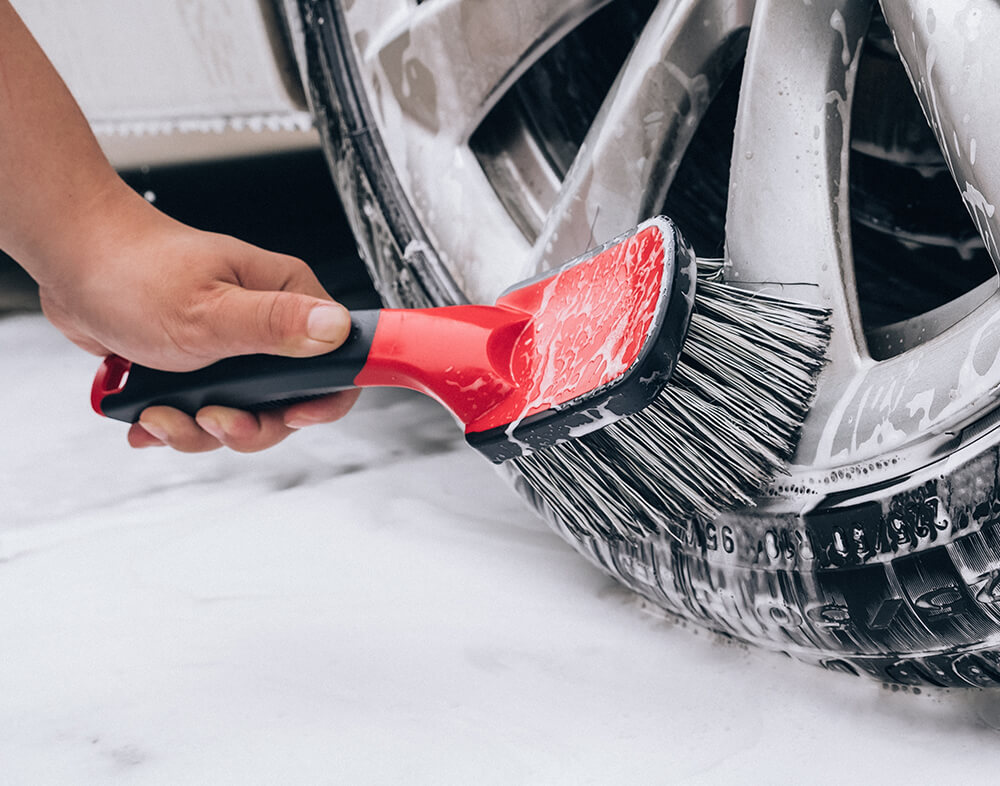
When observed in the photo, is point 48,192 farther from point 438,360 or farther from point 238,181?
point 238,181

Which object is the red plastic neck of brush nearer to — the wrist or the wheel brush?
the wheel brush

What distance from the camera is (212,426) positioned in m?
0.85

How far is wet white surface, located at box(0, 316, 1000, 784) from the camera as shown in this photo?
0.65 meters

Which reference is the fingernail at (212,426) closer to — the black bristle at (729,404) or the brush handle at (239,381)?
the brush handle at (239,381)

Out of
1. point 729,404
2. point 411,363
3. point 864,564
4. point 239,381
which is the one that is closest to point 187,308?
point 239,381

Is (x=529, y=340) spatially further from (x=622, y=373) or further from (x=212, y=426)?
(x=212, y=426)

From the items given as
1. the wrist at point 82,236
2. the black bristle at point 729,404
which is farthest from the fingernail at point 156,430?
the black bristle at point 729,404

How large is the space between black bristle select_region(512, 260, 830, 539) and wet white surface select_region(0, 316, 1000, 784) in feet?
0.51

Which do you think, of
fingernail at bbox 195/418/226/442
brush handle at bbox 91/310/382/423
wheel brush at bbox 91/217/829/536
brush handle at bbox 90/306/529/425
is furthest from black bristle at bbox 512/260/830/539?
fingernail at bbox 195/418/226/442

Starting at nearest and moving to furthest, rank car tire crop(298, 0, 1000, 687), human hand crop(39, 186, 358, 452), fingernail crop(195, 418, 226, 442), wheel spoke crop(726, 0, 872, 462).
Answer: car tire crop(298, 0, 1000, 687)
wheel spoke crop(726, 0, 872, 462)
human hand crop(39, 186, 358, 452)
fingernail crop(195, 418, 226, 442)

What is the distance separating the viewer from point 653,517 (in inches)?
26.9

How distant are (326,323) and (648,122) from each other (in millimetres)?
284

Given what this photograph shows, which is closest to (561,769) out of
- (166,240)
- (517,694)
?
(517,694)

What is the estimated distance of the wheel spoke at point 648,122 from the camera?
0.70 meters
